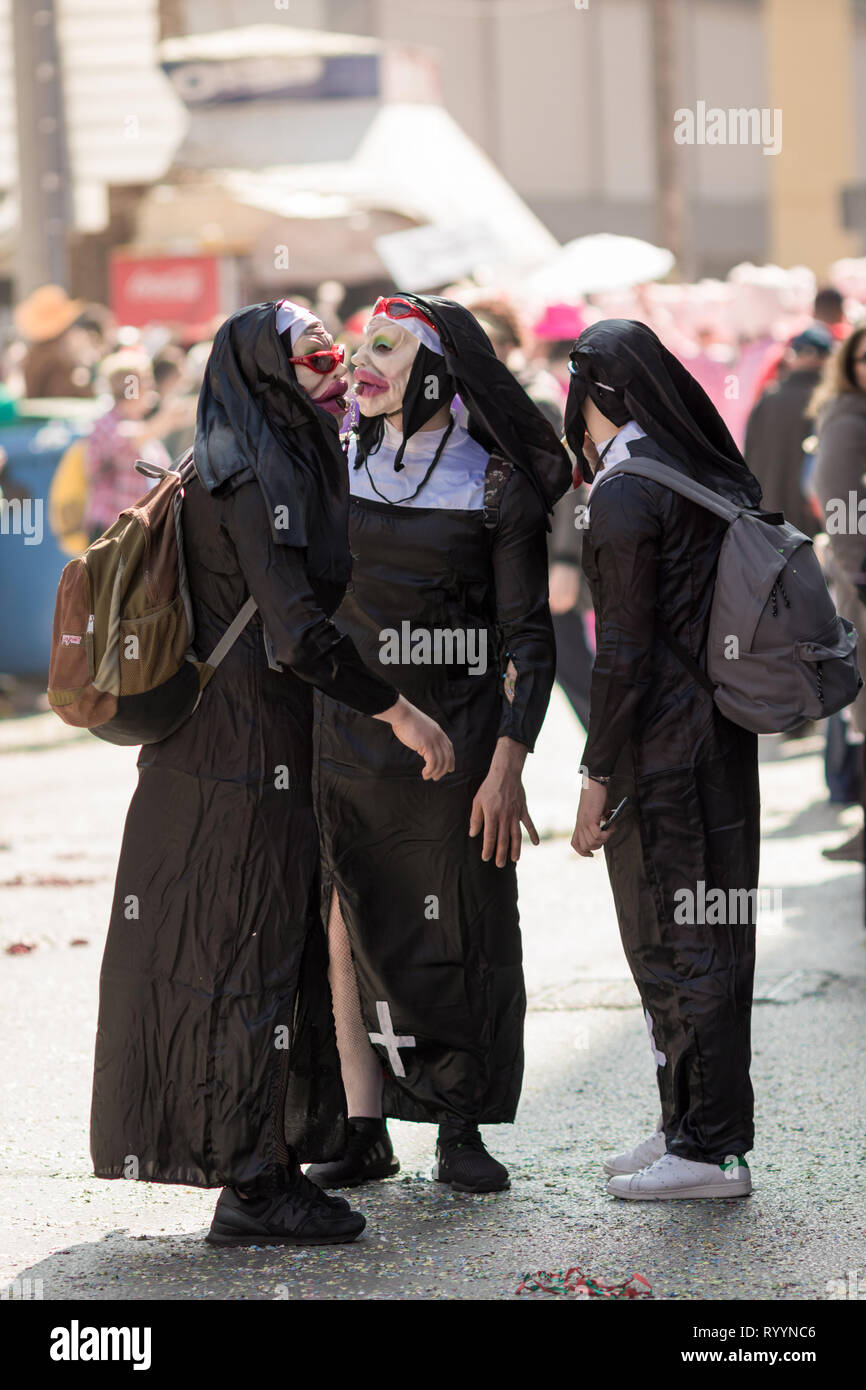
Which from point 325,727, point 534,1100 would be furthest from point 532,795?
point 325,727

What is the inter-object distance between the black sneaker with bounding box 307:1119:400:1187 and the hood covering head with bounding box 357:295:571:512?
139 centimetres

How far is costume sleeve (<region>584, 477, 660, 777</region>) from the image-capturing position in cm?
418

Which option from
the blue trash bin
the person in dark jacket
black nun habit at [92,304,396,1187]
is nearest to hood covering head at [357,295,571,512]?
black nun habit at [92,304,396,1187]

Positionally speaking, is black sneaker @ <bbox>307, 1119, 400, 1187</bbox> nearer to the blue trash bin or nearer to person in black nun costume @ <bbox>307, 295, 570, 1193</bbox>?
person in black nun costume @ <bbox>307, 295, 570, 1193</bbox>

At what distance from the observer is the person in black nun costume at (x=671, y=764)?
13.8 feet

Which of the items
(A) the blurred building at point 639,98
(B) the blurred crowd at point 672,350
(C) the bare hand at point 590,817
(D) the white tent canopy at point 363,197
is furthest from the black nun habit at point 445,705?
(A) the blurred building at point 639,98

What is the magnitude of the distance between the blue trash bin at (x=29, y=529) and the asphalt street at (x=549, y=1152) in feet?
16.6

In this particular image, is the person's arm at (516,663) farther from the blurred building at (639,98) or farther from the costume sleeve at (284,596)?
the blurred building at (639,98)

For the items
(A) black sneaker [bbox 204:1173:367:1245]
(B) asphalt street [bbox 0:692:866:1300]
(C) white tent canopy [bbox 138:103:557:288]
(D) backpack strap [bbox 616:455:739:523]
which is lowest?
(B) asphalt street [bbox 0:692:866:1300]

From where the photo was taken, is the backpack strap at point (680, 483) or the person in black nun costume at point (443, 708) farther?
the person in black nun costume at point (443, 708)

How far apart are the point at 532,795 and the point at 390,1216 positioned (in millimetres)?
5278

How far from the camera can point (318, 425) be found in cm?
406

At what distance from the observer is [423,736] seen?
418cm

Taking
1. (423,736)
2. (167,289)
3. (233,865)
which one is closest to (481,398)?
(423,736)
